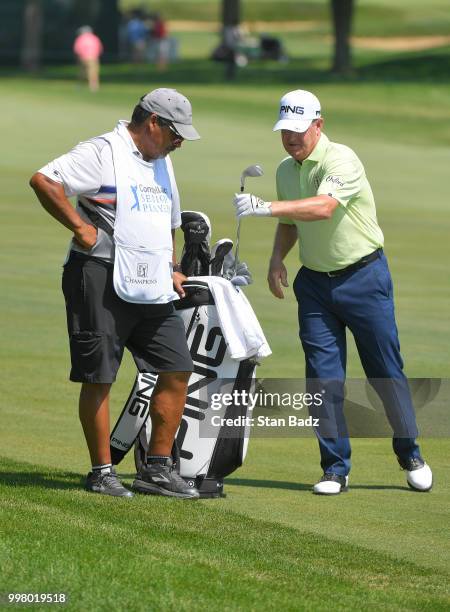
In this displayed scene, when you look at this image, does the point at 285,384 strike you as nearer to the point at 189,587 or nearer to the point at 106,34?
the point at 189,587

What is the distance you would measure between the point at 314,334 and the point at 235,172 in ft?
69.1

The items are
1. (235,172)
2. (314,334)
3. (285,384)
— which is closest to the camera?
(314,334)

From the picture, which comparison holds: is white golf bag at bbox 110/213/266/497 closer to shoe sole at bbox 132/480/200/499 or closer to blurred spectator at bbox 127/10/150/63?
shoe sole at bbox 132/480/200/499

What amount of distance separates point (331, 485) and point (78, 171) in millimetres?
2159

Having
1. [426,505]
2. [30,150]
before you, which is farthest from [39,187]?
[30,150]

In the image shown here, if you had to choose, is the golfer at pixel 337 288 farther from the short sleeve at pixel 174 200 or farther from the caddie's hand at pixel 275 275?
the short sleeve at pixel 174 200

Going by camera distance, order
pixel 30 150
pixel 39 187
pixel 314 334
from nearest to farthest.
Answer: pixel 39 187, pixel 314 334, pixel 30 150

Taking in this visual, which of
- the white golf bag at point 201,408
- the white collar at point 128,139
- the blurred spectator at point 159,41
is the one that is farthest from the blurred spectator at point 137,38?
the white collar at point 128,139

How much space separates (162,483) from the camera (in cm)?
769

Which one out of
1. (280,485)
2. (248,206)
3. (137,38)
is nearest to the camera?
(248,206)

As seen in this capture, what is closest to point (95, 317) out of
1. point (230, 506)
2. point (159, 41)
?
point (230, 506)

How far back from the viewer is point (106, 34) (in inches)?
2552

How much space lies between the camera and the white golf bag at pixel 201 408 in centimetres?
790

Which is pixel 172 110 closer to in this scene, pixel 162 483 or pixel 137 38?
pixel 162 483
